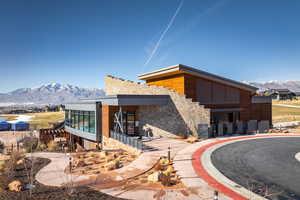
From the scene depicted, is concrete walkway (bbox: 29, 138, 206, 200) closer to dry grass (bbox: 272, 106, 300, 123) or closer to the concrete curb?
the concrete curb

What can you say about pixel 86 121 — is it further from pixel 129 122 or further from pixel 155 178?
pixel 155 178

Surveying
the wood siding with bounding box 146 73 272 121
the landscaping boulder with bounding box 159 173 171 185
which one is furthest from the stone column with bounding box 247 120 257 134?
the landscaping boulder with bounding box 159 173 171 185

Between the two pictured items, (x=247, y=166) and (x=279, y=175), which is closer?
(x=279, y=175)

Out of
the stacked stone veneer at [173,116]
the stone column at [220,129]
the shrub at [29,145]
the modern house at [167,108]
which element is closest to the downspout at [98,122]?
the modern house at [167,108]

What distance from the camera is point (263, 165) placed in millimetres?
10688

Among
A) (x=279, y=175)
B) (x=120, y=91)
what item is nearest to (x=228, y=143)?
(x=279, y=175)

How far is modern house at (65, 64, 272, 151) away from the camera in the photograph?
59.6 feet

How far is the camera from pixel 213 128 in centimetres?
1900

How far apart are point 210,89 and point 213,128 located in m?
4.97

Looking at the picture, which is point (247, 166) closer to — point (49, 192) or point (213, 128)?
point (213, 128)

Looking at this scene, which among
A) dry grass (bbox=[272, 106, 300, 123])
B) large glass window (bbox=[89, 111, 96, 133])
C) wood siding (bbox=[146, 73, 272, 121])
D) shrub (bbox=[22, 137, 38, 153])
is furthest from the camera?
dry grass (bbox=[272, 106, 300, 123])

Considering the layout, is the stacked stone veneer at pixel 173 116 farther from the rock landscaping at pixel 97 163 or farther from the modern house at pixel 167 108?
the rock landscaping at pixel 97 163

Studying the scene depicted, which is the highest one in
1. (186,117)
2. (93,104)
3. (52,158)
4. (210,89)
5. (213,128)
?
(210,89)

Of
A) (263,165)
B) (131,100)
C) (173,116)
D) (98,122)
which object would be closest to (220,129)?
(173,116)
